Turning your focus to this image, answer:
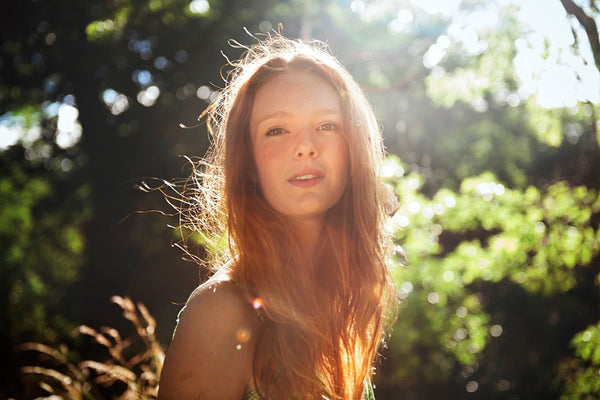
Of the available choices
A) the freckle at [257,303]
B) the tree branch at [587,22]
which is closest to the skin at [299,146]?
the freckle at [257,303]

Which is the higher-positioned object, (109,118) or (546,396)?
(109,118)

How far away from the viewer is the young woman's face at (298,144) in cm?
179

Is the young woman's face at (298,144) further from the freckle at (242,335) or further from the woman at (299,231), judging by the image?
the freckle at (242,335)

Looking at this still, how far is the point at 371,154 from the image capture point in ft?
6.58

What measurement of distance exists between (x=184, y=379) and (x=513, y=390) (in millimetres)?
6157

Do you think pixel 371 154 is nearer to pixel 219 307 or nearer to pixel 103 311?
pixel 219 307

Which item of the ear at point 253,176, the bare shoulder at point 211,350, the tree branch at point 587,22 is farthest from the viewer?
the ear at point 253,176

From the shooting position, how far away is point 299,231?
6.34 feet

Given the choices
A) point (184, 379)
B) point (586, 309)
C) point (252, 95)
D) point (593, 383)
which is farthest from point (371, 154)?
point (586, 309)

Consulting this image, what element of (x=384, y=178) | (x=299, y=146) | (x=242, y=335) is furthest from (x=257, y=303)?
(x=384, y=178)

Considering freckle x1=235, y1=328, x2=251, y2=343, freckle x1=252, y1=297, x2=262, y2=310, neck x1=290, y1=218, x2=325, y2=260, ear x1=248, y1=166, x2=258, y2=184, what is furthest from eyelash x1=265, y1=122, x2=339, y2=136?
freckle x1=235, y1=328, x2=251, y2=343

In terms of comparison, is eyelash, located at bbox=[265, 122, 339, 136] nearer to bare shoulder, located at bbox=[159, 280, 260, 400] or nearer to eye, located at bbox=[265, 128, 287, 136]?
eye, located at bbox=[265, 128, 287, 136]

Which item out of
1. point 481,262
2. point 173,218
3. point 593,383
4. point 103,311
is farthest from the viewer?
point 103,311

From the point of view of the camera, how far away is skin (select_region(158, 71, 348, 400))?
1.40 m
